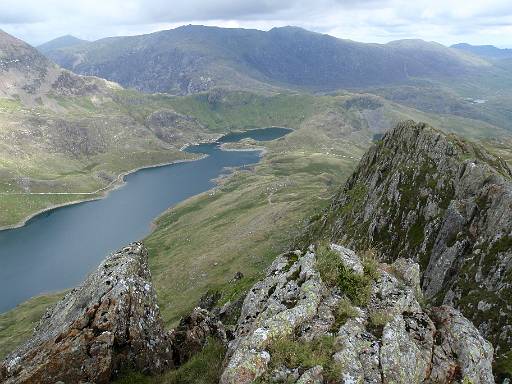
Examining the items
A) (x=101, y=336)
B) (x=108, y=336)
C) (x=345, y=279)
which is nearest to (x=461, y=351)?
(x=345, y=279)

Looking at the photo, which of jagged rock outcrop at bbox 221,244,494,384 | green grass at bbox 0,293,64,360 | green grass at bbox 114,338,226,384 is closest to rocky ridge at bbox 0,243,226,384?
green grass at bbox 114,338,226,384

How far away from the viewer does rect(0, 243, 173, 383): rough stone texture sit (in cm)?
2427

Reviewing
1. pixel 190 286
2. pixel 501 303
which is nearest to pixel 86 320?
pixel 501 303

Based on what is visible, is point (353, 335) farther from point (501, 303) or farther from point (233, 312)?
point (501, 303)

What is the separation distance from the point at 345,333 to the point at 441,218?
52131mm

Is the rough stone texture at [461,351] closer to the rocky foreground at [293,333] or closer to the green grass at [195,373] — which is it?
the rocky foreground at [293,333]

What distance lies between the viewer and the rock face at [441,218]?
164 ft

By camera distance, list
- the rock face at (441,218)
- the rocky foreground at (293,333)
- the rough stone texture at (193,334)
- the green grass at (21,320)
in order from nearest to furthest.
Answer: the rocky foreground at (293,333)
the rough stone texture at (193,334)
the rock face at (441,218)
the green grass at (21,320)

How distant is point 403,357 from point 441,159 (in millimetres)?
69744

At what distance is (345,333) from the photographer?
22.1 metres

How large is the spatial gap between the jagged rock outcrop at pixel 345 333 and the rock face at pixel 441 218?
17.4 metres

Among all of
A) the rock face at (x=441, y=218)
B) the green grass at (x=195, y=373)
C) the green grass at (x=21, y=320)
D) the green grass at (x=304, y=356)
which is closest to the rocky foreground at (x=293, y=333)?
the green grass at (x=304, y=356)

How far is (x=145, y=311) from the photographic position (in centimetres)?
2811

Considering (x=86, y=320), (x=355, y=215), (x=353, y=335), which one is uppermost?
(x=353, y=335)
